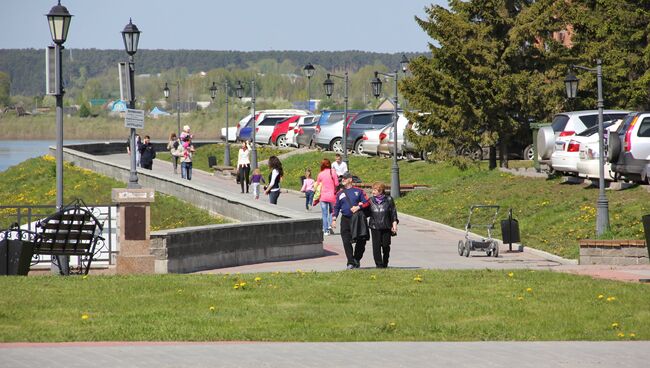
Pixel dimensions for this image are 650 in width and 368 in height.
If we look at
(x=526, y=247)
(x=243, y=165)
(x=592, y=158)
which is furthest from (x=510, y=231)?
(x=243, y=165)

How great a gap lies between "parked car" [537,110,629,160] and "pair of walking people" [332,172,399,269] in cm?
1292

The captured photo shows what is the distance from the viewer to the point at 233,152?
2761 inches

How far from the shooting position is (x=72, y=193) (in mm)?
49000

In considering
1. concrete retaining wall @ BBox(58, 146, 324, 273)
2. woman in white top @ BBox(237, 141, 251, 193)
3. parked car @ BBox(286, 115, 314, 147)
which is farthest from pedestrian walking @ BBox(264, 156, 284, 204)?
parked car @ BBox(286, 115, 314, 147)

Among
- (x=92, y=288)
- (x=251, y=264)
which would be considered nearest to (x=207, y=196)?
(x=251, y=264)

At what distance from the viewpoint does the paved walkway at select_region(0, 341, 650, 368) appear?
11188mm

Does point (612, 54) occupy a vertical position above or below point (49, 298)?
above

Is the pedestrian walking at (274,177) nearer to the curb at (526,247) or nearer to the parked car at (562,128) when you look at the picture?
the curb at (526,247)

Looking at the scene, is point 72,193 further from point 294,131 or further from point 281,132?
point 281,132

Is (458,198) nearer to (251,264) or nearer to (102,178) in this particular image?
(251,264)

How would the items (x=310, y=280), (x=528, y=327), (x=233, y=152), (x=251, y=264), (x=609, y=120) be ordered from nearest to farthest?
(x=528, y=327)
(x=310, y=280)
(x=251, y=264)
(x=609, y=120)
(x=233, y=152)

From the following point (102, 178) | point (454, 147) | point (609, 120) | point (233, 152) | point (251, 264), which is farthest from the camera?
point (233, 152)

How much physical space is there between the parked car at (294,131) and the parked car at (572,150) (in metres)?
32.7

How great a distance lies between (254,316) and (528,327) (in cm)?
296
